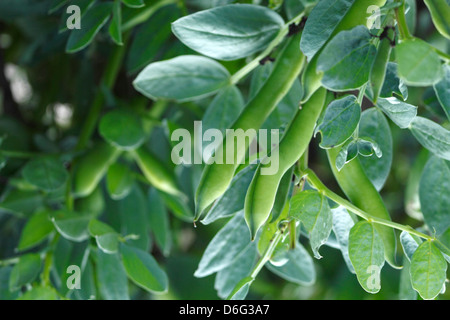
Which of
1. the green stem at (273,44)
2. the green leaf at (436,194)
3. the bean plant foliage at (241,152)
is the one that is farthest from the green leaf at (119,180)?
the green leaf at (436,194)

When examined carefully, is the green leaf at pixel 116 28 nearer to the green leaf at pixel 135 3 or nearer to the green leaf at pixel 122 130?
the green leaf at pixel 135 3

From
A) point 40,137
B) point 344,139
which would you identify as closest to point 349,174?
point 344,139

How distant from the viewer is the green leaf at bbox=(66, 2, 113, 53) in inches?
17.0

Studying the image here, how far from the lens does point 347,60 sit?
0.33m

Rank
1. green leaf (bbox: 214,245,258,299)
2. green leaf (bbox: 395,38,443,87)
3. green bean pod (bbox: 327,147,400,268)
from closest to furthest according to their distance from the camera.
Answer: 1. green leaf (bbox: 395,38,443,87)
2. green bean pod (bbox: 327,147,400,268)
3. green leaf (bbox: 214,245,258,299)

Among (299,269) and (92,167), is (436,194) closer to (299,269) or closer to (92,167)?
(299,269)

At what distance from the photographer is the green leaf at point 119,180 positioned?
0.56 metres

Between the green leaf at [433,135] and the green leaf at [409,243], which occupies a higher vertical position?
the green leaf at [433,135]

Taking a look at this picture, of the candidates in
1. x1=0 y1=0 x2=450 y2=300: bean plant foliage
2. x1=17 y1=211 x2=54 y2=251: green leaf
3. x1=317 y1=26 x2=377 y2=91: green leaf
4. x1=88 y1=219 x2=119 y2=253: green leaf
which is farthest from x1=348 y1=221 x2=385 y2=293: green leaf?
x1=17 y1=211 x2=54 y2=251: green leaf

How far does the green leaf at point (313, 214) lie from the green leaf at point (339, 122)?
4 cm

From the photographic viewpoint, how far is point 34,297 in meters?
0.46

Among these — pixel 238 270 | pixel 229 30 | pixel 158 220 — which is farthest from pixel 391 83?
pixel 158 220

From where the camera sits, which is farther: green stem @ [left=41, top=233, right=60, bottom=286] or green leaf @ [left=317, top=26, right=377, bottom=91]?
green stem @ [left=41, top=233, right=60, bottom=286]

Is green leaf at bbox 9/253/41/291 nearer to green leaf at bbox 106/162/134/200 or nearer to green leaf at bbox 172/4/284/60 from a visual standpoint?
green leaf at bbox 106/162/134/200
